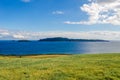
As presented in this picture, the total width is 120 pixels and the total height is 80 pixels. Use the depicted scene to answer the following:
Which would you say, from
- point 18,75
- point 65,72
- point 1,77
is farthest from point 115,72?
point 1,77

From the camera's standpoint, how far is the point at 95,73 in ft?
72.3

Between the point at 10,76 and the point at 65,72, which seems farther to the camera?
the point at 65,72

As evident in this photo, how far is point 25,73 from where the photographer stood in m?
21.9

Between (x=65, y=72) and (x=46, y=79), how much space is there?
2970 millimetres

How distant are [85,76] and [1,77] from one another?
773 cm

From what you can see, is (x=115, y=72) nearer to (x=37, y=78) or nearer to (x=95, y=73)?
(x=95, y=73)

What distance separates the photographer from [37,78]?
64.9ft

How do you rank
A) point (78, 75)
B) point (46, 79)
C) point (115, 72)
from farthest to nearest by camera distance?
point (115, 72) → point (78, 75) → point (46, 79)

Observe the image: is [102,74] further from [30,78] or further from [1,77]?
[1,77]

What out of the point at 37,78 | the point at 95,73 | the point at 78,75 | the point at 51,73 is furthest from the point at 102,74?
the point at 37,78

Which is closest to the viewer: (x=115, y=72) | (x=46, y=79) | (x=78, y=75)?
(x=46, y=79)

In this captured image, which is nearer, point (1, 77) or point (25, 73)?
point (1, 77)

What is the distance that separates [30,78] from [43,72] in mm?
2522

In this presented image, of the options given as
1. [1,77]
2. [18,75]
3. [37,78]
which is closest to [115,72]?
[37,78]
